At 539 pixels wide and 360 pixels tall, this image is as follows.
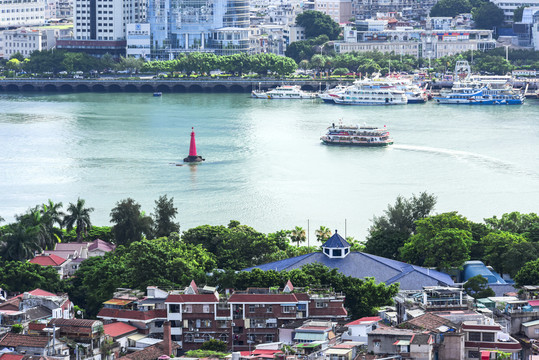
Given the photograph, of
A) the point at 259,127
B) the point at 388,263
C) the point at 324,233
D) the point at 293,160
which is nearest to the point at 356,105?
the point at 259,127

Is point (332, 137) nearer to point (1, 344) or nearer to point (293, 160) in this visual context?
point (293, 160)

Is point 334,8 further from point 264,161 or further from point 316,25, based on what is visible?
point 264,161

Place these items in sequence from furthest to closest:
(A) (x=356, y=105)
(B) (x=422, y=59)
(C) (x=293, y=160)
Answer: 1. (B) (x=422, y=59)
2. (A) (x=356, y=105)
3. (C) (x=293, y=160)

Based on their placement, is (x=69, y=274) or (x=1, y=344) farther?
(x=69, y=274)

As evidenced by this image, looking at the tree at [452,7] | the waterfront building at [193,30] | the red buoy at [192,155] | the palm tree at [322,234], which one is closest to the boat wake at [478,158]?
the red buoy at [192,155]

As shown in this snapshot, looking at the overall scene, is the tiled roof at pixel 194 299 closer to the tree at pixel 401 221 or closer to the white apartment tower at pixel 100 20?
the tree at pixel 401 221

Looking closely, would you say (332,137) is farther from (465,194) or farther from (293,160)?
(465,194)

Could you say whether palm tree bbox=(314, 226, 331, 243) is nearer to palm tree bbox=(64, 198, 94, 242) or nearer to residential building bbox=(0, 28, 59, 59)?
palm tree bbox=(64, 198, 94, 242)

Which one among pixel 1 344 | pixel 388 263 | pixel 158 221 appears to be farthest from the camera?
pixel 158 221
